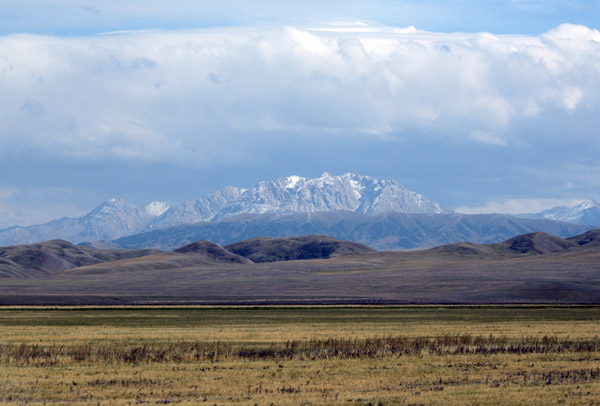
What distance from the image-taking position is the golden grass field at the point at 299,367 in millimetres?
25672

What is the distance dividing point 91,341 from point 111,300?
72.1 metres

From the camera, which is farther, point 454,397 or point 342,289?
point 342,289

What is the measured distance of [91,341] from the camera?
146ft

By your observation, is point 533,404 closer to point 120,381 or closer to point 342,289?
point 120,381

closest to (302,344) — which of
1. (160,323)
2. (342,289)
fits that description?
(160,323)

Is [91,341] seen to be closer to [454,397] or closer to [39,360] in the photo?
[39,360]

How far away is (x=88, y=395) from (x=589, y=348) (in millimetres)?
25898

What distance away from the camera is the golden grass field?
84.2ft

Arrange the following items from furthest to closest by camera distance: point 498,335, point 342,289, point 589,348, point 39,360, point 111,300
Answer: point 342,289, point 111,300, point 498,335, point 589,348, point 39,360

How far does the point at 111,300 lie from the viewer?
114 m

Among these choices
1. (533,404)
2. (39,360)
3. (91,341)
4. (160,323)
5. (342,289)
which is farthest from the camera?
(342,289)

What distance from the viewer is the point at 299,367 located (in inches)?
1289

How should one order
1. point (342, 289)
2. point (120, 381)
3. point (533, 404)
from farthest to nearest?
1. point (342, 289)
2. point (120, 381)
3. point (533, 404)

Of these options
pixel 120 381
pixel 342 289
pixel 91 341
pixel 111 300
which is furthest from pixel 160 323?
pixel 342 289
